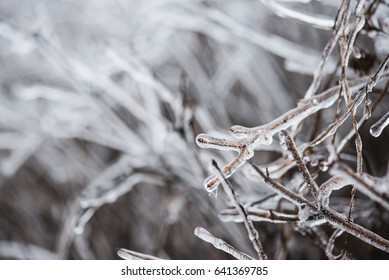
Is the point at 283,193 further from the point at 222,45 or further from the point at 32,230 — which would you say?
the point at 32,230

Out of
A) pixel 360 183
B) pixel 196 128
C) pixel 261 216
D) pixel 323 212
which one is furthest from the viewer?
pixel 196 128

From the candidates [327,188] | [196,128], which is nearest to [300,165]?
[327,188]

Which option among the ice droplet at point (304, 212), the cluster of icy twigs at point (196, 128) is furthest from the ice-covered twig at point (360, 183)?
the ice droplet at point (304, 212)

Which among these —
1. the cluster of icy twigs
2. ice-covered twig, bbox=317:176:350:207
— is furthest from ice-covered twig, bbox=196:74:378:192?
ice-covered twig, bbox=317:176:350:207

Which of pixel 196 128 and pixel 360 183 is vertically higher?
pixel 196 128

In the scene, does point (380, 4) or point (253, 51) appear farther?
point (253, 51)

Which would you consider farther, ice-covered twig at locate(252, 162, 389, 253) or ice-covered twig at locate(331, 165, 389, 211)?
ice-covered twig at locate(252, 162, 389, 253)

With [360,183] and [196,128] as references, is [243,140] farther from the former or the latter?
[196,128]

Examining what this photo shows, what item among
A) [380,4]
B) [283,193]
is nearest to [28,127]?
[283,193]

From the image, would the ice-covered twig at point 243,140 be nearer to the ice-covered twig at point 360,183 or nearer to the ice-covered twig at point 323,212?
the ice-covered twig at point 323,212

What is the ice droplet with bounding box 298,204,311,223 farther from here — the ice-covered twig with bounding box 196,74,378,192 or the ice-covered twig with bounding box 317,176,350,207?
the ice-covered twig with bounding box 196,74,378,192

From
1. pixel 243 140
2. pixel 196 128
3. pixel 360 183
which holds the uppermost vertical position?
pixel 196 128
